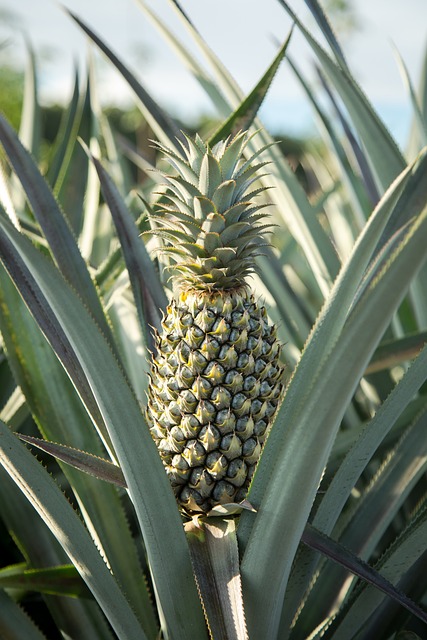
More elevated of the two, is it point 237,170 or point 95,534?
point 237,170

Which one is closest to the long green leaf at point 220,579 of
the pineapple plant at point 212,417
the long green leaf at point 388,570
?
the pineapple plant at point 212,417

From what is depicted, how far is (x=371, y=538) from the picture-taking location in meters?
0.88

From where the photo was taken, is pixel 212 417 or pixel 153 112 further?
pixel 153 112

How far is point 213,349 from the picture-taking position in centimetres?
84

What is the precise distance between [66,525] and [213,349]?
29 cm

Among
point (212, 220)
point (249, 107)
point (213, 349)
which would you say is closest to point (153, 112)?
point (249, 107)

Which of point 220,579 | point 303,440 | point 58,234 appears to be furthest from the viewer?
point 58,234

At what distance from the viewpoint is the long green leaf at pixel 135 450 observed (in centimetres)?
61

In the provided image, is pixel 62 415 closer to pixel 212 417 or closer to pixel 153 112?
pixel 212 417

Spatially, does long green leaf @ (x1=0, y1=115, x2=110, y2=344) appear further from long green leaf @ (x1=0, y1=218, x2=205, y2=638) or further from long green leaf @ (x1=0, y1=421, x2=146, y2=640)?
long green leaf @ (x1=0, y1=421, x2=146, y2=640)

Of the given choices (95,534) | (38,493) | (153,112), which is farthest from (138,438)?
(153,112)

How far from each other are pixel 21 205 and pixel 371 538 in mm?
1200

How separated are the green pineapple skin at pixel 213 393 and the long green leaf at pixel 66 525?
0.17m

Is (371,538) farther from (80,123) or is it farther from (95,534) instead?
(80,123)
